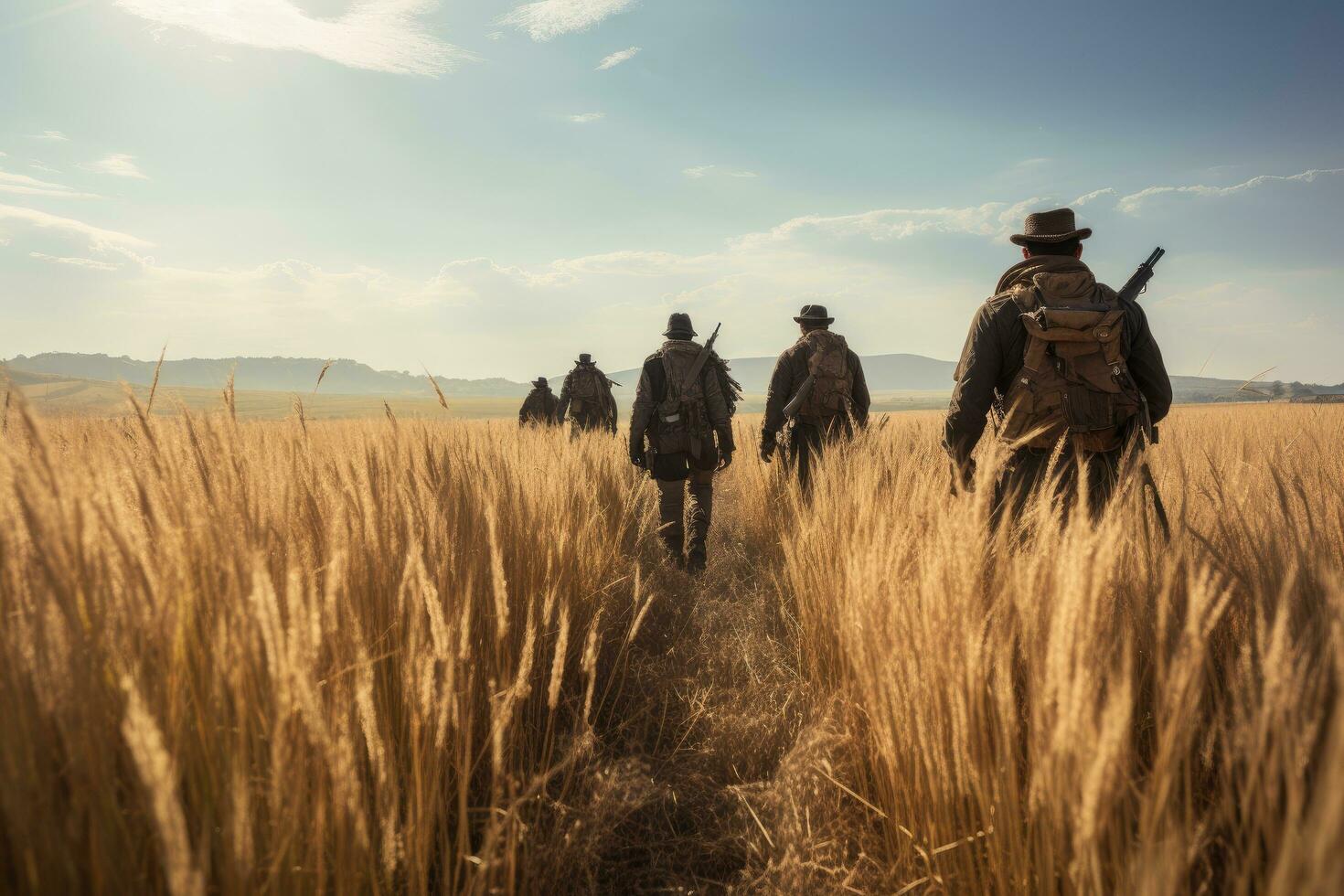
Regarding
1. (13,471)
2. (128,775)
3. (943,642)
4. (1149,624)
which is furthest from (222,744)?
(1149,624)

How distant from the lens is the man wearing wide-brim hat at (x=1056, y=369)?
248cm

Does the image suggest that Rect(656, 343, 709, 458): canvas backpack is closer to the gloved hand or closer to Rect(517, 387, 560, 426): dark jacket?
the gloved hand

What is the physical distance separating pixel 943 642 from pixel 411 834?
1.07 m

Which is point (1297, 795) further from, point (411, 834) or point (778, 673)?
point (778, 673)

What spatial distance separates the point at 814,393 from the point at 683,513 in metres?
1.63

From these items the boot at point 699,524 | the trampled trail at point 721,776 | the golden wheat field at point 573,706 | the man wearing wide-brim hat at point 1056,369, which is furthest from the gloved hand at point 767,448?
the golden wheat field at point 573,706

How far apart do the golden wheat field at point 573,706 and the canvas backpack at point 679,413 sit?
103 inches

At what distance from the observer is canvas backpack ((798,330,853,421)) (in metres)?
5.52

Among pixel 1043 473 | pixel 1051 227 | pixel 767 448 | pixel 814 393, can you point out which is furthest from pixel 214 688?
pixel 814 393

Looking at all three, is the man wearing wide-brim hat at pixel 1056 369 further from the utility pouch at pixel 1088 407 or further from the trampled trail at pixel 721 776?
the trampled trail at pixel 721 776

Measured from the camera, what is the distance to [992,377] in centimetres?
272

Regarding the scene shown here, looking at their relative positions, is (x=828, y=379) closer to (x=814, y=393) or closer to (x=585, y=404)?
(x=814, y=393)

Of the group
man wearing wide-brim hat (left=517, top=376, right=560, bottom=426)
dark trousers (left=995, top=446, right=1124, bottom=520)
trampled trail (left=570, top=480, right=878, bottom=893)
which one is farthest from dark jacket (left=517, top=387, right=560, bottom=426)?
dark trousers (left=995, top=446, right=1124, bottom=520)

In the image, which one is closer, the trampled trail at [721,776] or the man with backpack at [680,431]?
the trampled trail at [721,776]
